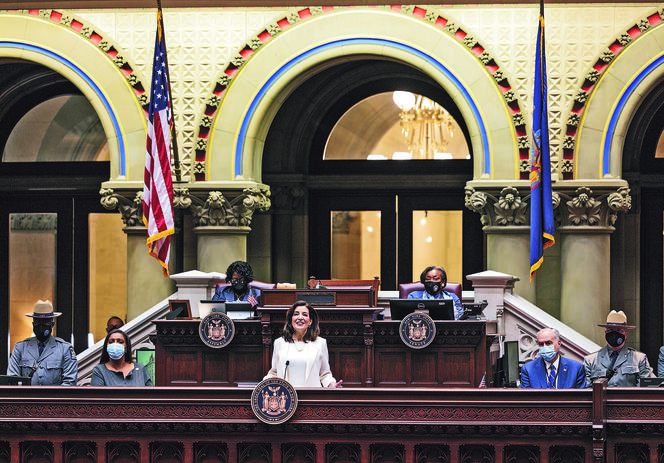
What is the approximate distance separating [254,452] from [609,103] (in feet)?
32.7

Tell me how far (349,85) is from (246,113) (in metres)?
2.74

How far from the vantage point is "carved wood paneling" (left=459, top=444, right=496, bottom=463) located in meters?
8.84

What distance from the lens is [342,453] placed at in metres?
9.00

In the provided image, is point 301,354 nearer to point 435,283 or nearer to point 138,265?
point 435,283

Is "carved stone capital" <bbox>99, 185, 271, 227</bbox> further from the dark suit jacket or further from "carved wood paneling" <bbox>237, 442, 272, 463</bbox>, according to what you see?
"carved wood paneling" <bbox>237, 442, 272, 463</bbox>

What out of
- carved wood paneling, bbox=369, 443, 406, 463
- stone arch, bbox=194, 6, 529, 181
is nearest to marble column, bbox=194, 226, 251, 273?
stone arch, bbox=194, 6, 529, 181

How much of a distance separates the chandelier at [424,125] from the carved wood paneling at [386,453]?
11.1 m

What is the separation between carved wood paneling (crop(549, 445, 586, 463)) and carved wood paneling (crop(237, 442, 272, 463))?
229cm

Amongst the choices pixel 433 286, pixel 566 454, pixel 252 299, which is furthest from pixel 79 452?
pixel 433 286

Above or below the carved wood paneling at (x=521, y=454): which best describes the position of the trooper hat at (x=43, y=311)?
above

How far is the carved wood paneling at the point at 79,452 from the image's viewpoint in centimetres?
911

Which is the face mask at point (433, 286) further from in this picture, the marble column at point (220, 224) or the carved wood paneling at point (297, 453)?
the marble column at point (220, 224)

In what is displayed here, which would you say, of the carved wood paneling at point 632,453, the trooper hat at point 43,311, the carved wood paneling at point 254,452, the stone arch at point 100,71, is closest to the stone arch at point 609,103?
the stone arch at point 100,71

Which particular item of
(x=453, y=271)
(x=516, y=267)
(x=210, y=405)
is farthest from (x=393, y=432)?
(x=453, y=271)
